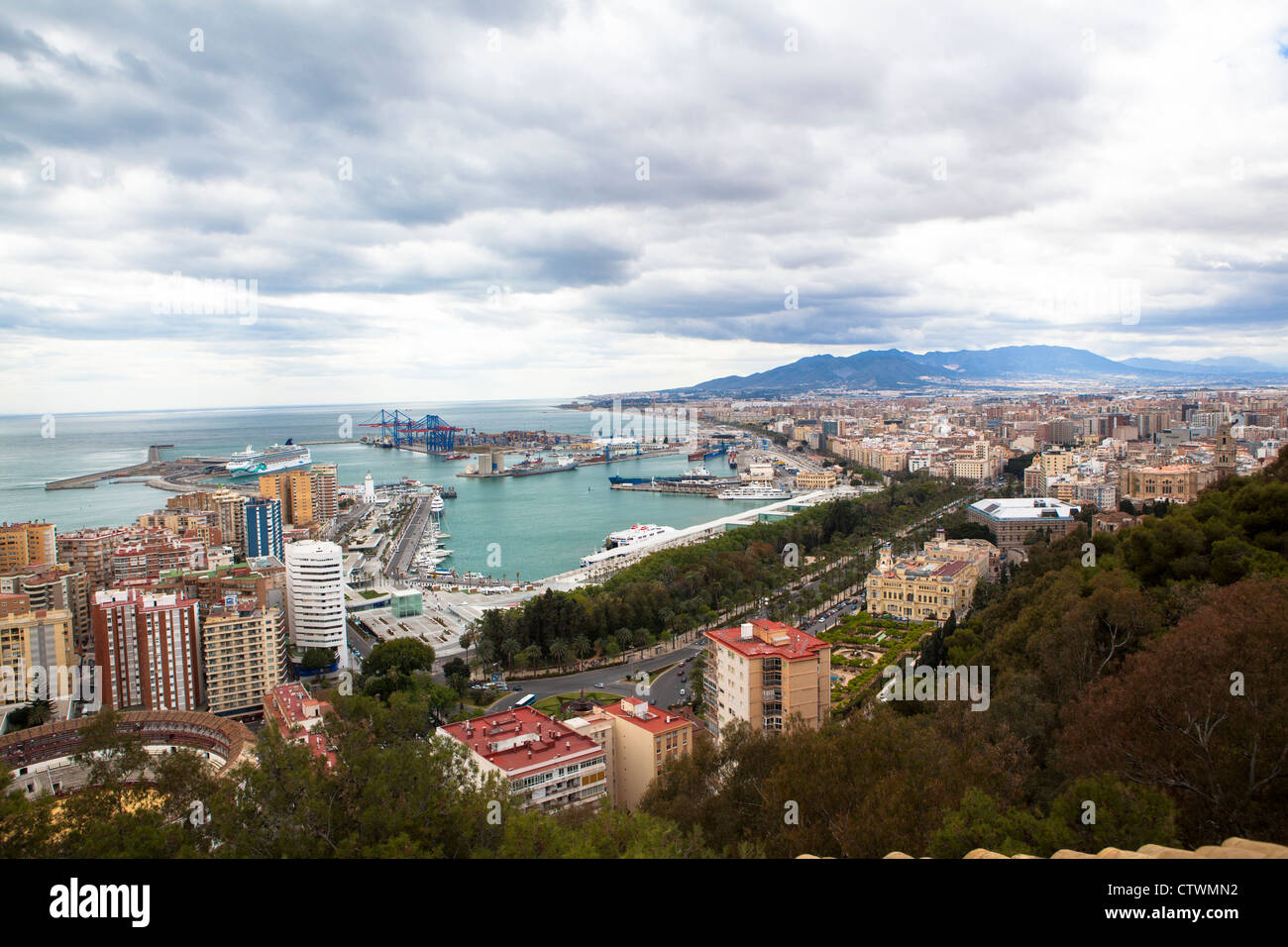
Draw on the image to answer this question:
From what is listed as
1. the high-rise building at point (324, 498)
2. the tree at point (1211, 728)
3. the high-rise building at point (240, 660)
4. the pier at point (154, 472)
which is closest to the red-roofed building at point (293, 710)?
the high-rise building at point (240, 660)

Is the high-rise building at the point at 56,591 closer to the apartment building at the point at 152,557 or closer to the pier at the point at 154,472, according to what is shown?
the apartment building at the point at 152,557

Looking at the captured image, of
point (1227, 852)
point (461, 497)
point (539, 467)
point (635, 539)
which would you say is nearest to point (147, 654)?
point (1227, 852)

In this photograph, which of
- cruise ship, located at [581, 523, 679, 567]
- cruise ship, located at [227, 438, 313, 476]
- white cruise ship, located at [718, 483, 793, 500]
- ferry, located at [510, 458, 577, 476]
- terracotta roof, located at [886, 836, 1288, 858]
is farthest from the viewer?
ferry, located at [510, 458, 577, 476]

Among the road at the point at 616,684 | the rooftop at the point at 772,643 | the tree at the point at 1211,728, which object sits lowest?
the road at the point at 616,684

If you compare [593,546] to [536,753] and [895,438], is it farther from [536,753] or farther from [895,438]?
[895,438]

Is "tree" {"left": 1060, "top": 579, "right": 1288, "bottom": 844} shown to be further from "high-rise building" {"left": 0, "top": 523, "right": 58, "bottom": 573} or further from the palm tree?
"high-rise building" {"left": 0, "top": 523, "right": 58, "bottom": 573}

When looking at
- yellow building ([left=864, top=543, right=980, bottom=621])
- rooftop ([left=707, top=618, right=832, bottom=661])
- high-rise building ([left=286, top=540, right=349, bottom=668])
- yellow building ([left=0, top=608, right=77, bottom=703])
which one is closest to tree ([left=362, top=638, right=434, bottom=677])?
high-rise building ([left=286, top=540, right=349, bottom=668])

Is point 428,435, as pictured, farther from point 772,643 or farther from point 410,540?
point 772,643
